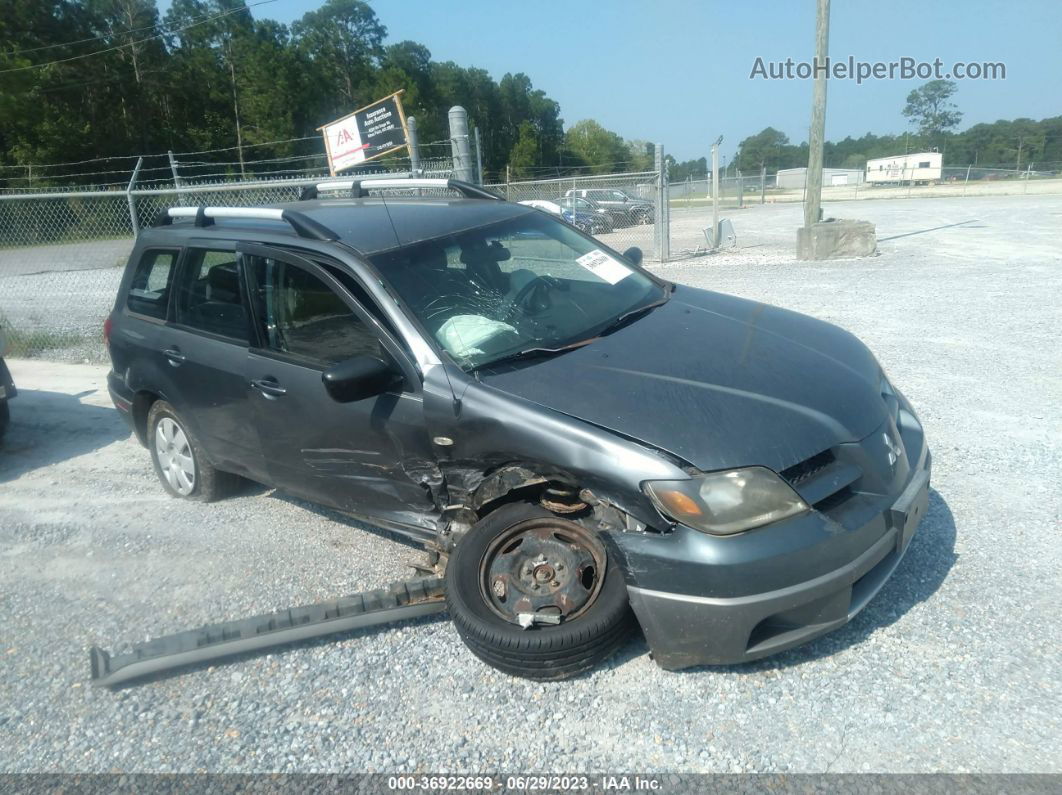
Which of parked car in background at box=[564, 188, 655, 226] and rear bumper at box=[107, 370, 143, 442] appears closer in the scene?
rear bumper at box=[107, 370, 143, 442]

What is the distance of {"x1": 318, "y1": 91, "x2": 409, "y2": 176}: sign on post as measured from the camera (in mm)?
10688

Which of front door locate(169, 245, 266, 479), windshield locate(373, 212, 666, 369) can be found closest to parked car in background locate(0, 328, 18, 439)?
front door locate(169, 245, 266, 479)

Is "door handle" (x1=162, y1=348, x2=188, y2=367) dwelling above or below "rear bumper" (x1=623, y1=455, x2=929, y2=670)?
above

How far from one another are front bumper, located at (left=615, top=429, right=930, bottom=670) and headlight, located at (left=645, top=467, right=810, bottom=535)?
0.04m

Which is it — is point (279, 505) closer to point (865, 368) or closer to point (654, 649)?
point (654, 649)

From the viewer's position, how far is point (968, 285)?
400 inches

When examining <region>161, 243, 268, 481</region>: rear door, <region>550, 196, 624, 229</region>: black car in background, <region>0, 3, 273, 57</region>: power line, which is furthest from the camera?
<region>0, 3, 273, 57</region>: power line

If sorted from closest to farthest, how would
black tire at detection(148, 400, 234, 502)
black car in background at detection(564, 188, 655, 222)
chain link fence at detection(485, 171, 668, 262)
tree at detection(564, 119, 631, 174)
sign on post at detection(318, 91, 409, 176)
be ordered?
black tire at detection(148, 400, 234, 502) < sign on post at detection(318, 91, 409, 176) < chain link fence at detection(485, 171, 668, 262) < black car in background at detection(564, 188, 655, 222) < tree at detection(564, 119, 631, 174)

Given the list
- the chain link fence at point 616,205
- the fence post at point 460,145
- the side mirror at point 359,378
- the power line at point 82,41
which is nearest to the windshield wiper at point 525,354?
the side mirror at point 359,378

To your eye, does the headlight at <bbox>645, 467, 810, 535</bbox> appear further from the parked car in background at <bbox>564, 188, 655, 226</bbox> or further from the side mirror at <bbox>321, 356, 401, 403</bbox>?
the parked car in background at <bbox>564, 188, 655, 226</bbox>

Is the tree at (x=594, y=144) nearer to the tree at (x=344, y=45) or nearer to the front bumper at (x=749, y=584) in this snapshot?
the tree at (x=344, y=45)

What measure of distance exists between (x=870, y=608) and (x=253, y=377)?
3068 millimetres

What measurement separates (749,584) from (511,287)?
1910 millimetres

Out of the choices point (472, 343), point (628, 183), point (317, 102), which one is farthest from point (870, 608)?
point (317, 102)
